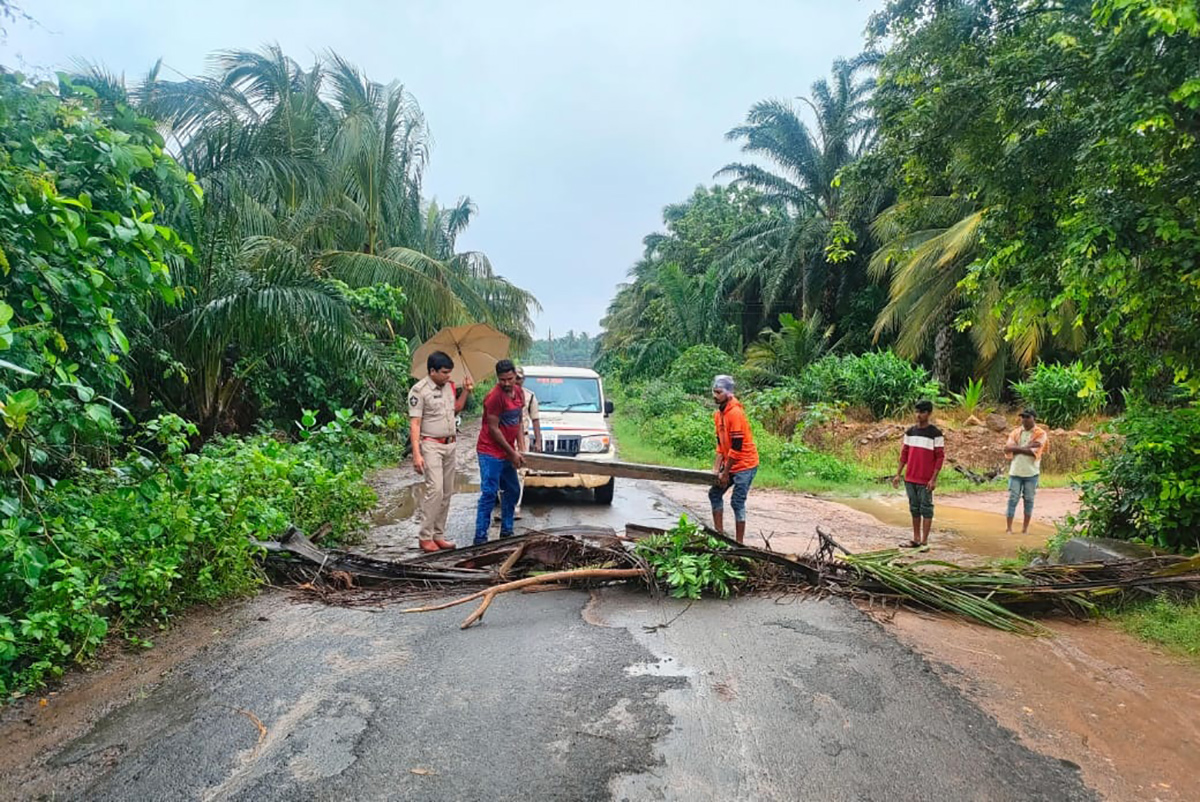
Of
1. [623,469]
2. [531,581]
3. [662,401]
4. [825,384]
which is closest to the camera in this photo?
[531,581]

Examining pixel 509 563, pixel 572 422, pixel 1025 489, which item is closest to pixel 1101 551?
pixel 1025 489

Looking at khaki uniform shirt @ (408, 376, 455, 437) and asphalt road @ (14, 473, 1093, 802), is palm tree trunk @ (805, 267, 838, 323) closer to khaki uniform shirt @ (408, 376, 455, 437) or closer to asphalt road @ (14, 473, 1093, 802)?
khaki uniform shirt @ (408, 376, 455, 437)

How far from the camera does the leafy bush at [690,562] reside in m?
4.94

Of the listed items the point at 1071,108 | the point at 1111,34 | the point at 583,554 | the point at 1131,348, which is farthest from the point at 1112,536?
the point at 583,554

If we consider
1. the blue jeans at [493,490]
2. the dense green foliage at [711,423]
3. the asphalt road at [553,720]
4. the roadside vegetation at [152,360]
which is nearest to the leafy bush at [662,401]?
the dense green foliage at [711,423]

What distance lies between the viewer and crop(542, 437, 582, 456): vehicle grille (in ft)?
30.0

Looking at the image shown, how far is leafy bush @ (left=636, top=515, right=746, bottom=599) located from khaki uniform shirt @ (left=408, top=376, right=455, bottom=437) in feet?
7.43

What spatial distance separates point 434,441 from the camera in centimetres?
646

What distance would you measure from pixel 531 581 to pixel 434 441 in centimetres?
214

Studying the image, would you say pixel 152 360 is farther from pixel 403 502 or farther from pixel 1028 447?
pixel 1028 447

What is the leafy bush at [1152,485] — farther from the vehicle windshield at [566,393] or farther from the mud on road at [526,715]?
the vehicle windshield at [566,393]

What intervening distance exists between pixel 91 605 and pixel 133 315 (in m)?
3.29

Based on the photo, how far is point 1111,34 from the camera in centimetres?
499

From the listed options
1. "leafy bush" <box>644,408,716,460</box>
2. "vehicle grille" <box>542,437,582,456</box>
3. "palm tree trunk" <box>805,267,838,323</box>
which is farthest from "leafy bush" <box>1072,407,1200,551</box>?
"palm tree trunk" <box>805,267,838,323</box>
